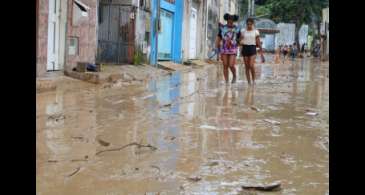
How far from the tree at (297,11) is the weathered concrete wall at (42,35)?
151 feet

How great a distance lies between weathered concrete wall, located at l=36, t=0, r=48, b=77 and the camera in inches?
380

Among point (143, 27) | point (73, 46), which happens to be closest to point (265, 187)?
point (73, 46)

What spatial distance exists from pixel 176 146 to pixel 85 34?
27.9 feet

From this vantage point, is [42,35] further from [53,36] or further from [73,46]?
[73,46]

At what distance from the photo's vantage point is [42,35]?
989 cm

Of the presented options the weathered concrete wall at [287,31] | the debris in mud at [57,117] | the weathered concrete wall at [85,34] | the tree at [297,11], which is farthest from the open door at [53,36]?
the weathered concrete wall at [287,31]

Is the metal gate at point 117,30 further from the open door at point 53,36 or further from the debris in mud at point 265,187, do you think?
the debris in mud at point 265,187

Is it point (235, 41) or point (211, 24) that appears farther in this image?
point (211, 24)

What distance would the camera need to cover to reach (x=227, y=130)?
541cm

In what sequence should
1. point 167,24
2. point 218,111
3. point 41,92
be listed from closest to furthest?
point 218,111 < point 41,92 < point 167,24

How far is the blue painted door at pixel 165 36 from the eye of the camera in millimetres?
21281
